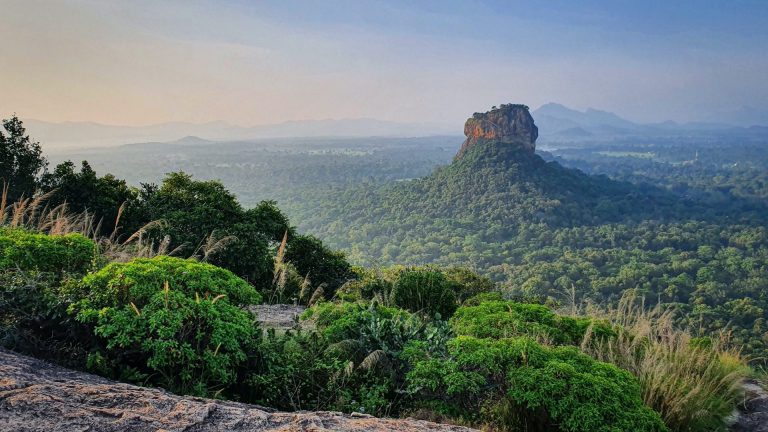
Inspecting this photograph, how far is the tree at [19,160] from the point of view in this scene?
466 inches

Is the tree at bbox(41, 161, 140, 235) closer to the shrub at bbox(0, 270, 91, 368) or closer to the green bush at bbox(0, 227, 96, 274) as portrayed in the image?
the green bush at bbox(0, 227, 96, 274)

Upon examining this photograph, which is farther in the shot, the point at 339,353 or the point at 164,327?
the point at 339,353

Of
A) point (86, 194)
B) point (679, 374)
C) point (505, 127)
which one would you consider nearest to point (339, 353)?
point (679, 374)

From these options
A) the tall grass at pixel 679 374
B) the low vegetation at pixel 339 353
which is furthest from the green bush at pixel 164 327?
the tall grass at pixel 679 374

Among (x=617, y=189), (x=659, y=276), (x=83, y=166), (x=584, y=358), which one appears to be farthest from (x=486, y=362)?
(x=617, y=189)

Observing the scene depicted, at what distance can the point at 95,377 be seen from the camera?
327 cm

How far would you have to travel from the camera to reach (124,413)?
2.59 meters

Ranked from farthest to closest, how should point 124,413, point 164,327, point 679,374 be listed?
point 679,374
point 164,327
point 124,413

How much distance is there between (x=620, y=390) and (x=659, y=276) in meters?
45.9

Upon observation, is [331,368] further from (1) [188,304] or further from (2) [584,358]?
(2) [584,358]

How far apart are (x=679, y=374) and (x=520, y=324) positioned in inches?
65.4

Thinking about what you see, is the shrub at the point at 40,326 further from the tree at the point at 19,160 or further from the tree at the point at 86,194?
the tree at the point at 19,160

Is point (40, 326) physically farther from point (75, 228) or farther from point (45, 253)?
point (75, 228)

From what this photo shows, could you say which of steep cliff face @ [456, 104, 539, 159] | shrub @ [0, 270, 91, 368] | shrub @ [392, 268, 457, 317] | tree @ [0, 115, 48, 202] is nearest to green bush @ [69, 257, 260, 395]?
shrub @ [0, 270, 91, 368]
